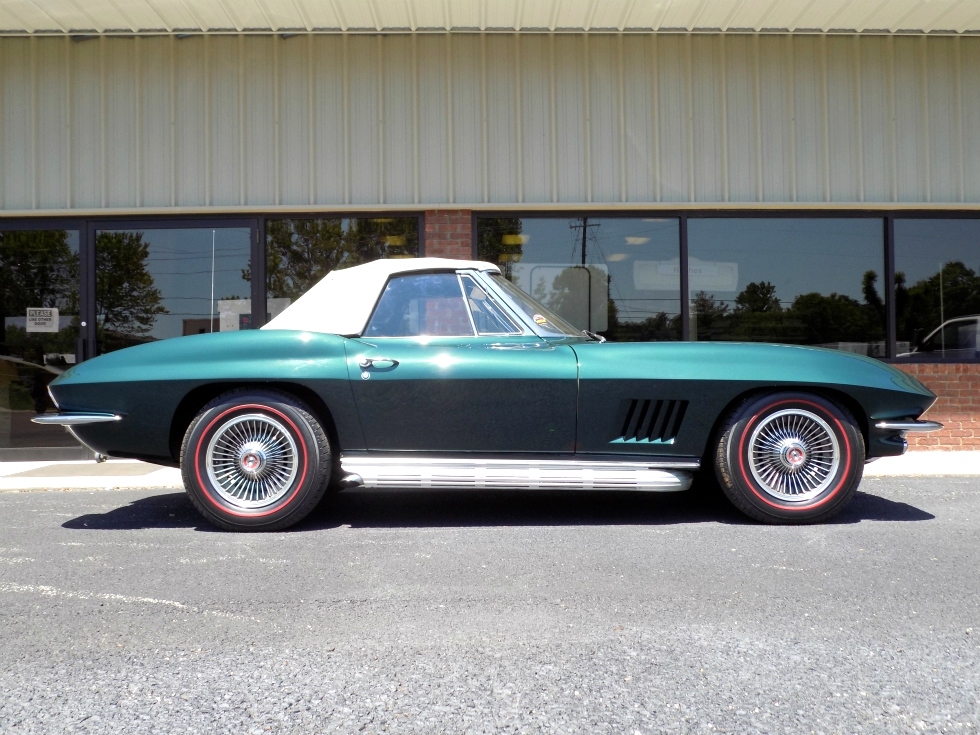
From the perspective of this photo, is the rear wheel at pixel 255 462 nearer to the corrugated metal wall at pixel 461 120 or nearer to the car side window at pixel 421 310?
the car side window at pixel 421 310

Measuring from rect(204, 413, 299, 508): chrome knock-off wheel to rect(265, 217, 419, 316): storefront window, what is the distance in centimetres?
402

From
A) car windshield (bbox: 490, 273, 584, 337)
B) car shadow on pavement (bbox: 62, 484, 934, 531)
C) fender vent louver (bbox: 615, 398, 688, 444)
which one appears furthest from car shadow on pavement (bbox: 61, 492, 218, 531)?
fender vent louver (bbox: 615, 398, 688, 444)

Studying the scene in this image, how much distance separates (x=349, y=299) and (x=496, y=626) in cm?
238

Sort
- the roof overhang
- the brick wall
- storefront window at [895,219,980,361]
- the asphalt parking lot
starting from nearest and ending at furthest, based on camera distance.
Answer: the asphalt parking lot
the roof overhang
the brick wall
storefront window at [895,219,980,361]

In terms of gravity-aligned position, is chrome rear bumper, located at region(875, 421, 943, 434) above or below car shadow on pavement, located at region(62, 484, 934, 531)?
above

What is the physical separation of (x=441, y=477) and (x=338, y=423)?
2.01 ft

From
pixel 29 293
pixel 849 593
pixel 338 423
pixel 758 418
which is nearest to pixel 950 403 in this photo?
pixel 758 418

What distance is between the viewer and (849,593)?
308cm

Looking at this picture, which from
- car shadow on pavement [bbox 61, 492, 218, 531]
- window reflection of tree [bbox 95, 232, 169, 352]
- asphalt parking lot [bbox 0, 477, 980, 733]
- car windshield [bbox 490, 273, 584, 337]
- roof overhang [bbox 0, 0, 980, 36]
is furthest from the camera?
window reflection of tree [bbox 95, 232, 169, 352]

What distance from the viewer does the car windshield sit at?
4.61 meters

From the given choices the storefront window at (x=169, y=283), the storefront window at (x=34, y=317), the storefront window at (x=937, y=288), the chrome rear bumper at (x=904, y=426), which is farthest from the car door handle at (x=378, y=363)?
the storefront window at (x=937, y=288)

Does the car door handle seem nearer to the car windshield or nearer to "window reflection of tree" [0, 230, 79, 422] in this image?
the car windshield

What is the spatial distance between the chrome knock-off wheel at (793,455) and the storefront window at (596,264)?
3.88 metres

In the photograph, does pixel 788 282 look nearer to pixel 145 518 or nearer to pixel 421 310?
pixel 421 310
